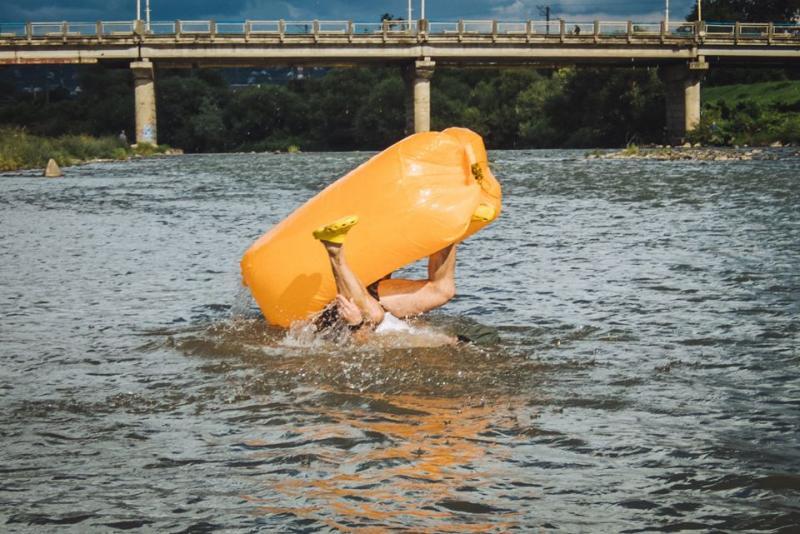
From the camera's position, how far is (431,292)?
930 centimetres

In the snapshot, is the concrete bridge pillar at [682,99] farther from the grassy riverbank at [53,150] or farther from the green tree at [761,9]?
the green tree at [761,9]

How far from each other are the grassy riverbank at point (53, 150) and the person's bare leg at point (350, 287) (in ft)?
128

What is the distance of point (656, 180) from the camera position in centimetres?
3375

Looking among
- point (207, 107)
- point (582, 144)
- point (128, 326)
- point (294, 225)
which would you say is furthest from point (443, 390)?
point (207, 107)

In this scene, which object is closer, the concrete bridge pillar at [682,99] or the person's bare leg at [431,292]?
the person's bare leg at [431,292]

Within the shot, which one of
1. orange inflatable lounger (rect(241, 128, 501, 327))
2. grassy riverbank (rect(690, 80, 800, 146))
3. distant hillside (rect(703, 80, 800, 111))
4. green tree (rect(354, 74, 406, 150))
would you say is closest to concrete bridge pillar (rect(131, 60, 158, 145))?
grassy riverbank (rect(690, 80, 800, 146))

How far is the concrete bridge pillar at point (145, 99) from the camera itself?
7044 centimetres

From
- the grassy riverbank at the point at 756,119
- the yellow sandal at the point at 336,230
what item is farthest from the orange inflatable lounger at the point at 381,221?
the grassy riverbank at the point at 756,119

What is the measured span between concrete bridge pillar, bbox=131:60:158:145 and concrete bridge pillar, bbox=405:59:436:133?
1669 cm

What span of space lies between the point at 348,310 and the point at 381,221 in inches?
35.8

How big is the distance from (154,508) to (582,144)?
8943 cm

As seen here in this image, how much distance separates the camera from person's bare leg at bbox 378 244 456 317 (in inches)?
366

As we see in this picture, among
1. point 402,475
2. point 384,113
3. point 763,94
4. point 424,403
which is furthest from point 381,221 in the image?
point 384,113

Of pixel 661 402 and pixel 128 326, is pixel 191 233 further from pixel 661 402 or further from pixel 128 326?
pixel 661 402
